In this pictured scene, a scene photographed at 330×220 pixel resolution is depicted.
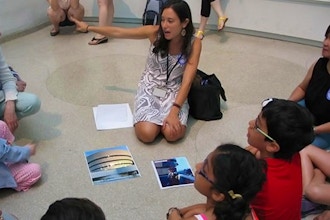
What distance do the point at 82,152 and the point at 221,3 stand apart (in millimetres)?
2383

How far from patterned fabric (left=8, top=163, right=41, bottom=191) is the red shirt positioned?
3.72 feet

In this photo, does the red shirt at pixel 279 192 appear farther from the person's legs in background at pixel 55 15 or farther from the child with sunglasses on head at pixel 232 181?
the person's legs in background at pixel 55 15

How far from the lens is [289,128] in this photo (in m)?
1.38

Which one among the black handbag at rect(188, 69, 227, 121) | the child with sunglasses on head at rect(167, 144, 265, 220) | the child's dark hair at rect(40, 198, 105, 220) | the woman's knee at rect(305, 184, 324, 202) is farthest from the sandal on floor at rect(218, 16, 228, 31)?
the child's dark hair at rect(40, 198, 105, 220)

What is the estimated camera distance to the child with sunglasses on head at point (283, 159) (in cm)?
134

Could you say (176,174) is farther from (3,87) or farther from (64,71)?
(64,71)

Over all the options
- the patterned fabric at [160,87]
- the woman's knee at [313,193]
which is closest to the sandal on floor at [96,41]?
the patterned fabric at [160,87]

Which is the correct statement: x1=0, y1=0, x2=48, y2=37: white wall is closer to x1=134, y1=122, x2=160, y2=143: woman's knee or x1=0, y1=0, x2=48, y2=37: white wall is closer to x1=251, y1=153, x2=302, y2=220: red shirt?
x1=134, y1=122, x2=160, y2=143: woman's knee

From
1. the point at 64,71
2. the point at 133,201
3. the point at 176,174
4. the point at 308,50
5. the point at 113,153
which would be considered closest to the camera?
the point at 133,201

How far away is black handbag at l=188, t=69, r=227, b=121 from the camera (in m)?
2.49

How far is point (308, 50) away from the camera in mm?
3682

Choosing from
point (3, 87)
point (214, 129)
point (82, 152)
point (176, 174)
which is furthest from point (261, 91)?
point (3, 87)

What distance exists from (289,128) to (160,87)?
4.05 feet

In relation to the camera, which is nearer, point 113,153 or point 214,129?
point 113,153
